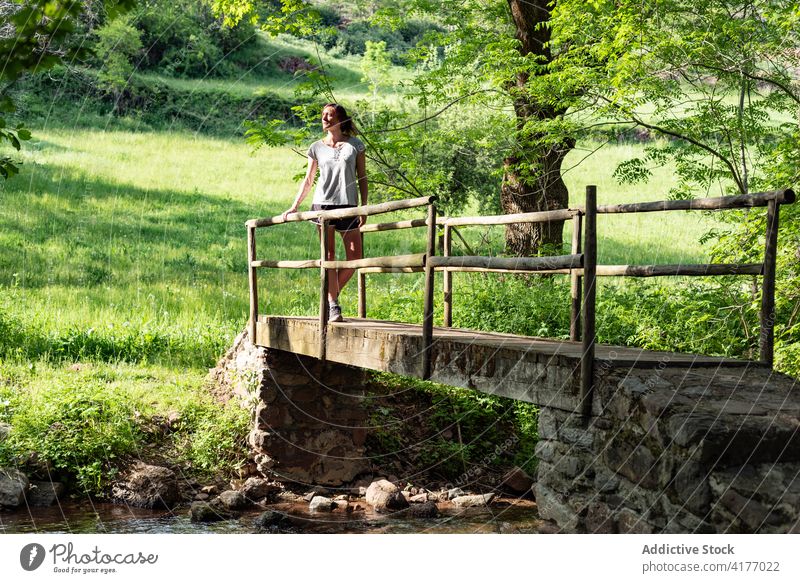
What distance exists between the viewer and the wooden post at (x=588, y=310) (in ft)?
18.6

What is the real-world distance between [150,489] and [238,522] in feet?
3.58

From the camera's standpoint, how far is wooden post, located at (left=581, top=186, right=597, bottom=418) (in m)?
5.67

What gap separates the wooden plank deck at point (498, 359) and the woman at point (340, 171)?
805 mm

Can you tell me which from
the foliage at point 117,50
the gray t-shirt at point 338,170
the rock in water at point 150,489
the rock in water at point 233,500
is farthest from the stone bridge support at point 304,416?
the foliage at point 117,50

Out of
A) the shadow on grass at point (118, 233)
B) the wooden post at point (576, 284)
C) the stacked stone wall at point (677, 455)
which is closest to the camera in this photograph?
the stacked stone wall at point (677, 455)

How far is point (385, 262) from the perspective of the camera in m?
7.62

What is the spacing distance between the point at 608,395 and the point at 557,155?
7747mm

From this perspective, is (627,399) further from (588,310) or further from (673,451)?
(588,310)

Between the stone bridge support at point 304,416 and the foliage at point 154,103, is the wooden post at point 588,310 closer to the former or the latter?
the stone bridge support at point 304,416

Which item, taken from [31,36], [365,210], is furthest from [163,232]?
[31,36]

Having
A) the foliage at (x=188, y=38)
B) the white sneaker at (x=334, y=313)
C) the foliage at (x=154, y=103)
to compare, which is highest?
the foliage at (x=188, y=38)

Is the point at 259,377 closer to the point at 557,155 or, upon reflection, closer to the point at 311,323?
the point at 311,323

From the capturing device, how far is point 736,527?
15.4ft

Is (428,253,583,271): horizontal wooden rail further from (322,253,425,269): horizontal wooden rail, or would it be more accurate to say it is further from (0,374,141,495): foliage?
(0,374,141,495): foliage
